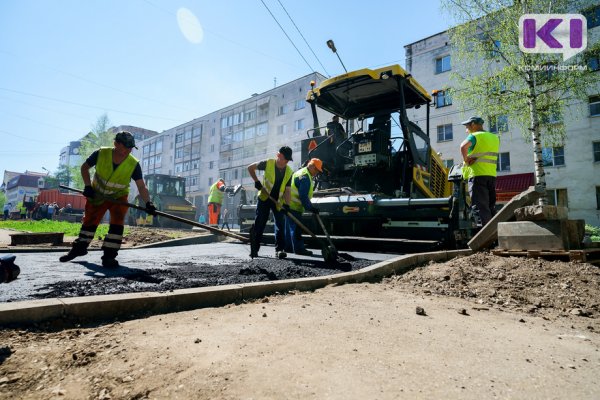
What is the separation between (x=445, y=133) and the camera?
22.5 metres

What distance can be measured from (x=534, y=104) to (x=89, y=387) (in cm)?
1462

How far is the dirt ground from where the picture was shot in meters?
1.33

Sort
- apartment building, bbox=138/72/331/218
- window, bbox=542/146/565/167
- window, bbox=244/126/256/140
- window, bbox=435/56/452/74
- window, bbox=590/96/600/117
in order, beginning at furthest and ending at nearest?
window, bbox=244/126/256/140, apartment building, bbox=138/72/331/218, window, bbox=435/56/452/74, window, bbox=542/146/565/167, window, bbox=590/96/600/117

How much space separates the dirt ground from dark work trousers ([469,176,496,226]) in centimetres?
269

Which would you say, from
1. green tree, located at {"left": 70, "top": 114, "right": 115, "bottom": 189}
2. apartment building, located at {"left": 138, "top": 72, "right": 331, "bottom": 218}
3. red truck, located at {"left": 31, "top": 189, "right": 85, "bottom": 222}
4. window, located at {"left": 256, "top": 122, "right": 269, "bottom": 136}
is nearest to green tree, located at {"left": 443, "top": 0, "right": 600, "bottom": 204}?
apartment building, located at {"left": 138, "top": 72, "right": 331, "bottom": 218}

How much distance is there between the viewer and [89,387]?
1360mm

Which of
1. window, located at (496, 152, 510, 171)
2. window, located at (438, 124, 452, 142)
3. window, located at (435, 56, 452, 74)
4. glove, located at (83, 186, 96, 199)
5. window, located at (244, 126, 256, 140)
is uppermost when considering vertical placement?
window, located at (435, 56, 452, 74)

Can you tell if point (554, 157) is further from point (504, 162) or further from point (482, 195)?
point (482, 195)

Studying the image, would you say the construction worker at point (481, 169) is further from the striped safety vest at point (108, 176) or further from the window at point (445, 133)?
the window at point (445, 133)

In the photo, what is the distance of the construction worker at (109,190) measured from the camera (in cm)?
400

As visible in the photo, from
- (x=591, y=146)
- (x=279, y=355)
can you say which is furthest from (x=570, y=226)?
(x=591, y=146)

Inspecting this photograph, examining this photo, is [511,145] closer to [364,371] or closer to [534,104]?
[534,104]

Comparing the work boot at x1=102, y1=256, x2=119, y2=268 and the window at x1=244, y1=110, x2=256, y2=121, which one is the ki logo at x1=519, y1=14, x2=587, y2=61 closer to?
the work boot at x1=102, y1=256, x2=119, y2=268

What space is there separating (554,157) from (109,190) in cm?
2256
